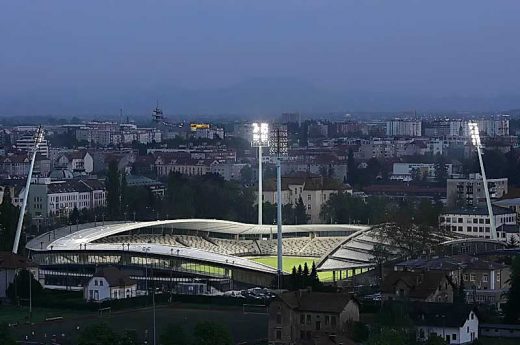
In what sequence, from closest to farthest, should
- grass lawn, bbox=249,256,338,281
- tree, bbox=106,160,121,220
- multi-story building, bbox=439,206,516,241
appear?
1. grass lawn, bbox=249,256,338,281
2. multi-story building, bbox=439,206,516,241
3. tree, bbox=106,160,121,220

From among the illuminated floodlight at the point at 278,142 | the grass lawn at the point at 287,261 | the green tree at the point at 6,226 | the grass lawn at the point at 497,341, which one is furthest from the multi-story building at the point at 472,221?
the grass lawn at the point at 497,341

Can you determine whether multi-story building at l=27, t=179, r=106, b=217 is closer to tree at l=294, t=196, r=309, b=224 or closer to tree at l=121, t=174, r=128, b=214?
tree at l=121, t=174, r=128, b=214

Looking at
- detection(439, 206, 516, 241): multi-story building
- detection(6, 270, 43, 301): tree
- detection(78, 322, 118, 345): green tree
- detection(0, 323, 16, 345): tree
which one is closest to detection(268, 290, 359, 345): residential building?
detection(78, 322, 118, 345): green tree

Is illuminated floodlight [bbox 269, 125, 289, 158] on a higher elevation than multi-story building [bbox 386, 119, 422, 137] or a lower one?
lower

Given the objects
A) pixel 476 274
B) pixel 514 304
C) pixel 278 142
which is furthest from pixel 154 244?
pixel 514 304

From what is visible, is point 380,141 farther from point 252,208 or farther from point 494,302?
point 494,302

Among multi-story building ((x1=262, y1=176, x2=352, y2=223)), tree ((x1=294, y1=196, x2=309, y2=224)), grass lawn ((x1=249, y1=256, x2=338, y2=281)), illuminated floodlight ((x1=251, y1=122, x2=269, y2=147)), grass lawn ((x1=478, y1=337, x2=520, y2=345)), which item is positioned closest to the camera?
grass lawn ((x1=478, y1=337, x2=520, y2=345))
